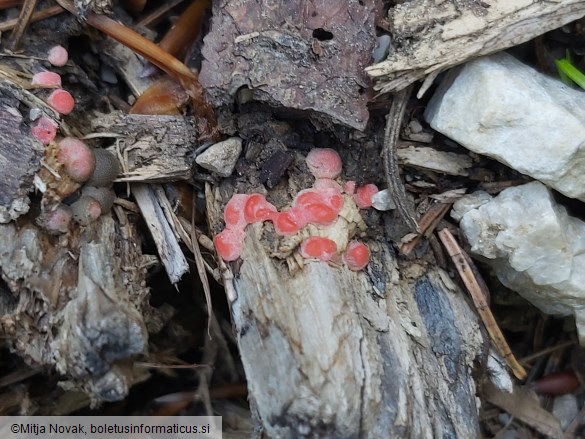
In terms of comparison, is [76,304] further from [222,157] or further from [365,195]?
[365,195]

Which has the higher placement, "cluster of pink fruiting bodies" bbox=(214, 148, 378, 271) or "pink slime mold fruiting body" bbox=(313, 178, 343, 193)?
"pink slime mold fruiting body" bbox=(313, 178, 343, 193)

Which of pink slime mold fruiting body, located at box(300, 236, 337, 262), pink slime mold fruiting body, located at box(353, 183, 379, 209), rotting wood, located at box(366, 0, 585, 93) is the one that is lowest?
pink slime mold fruiting body, located at box(300, 236, 337, 262)

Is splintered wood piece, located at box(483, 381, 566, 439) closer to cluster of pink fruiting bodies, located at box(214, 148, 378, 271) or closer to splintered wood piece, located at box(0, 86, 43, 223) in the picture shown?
cluster of pink fruiting bodies, located at box(214, 148, 378, 271)

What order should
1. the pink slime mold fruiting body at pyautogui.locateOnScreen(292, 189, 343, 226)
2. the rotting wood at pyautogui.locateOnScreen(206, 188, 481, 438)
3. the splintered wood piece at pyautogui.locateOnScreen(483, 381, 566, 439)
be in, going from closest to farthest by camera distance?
1. the rotting wood at pyautogui.locateOnScreen(206, 188, 481, 438)
2. the pink slime mold fruiting body at pyautogui.locateOnScreen(292, 189, 343, 226)
3. the splintered wood piece at pyautogui.locateOnScreen(483, 381, 566, 439)

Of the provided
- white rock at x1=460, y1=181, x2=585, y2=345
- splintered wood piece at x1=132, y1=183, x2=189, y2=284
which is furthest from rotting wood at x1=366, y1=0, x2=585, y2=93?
splintered wood piece at x1=132, y1=183, x2=189, y2=284

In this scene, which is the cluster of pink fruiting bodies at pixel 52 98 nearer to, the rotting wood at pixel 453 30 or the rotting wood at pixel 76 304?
the rotting wood at pixel 76 304

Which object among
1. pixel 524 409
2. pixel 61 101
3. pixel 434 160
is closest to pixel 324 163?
pixel 434 160

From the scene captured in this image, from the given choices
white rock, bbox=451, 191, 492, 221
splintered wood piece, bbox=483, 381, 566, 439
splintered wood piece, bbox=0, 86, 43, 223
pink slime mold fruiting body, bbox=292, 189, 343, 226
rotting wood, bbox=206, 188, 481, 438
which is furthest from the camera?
splintered wood piece, bbox=483, 381, 566, 439
